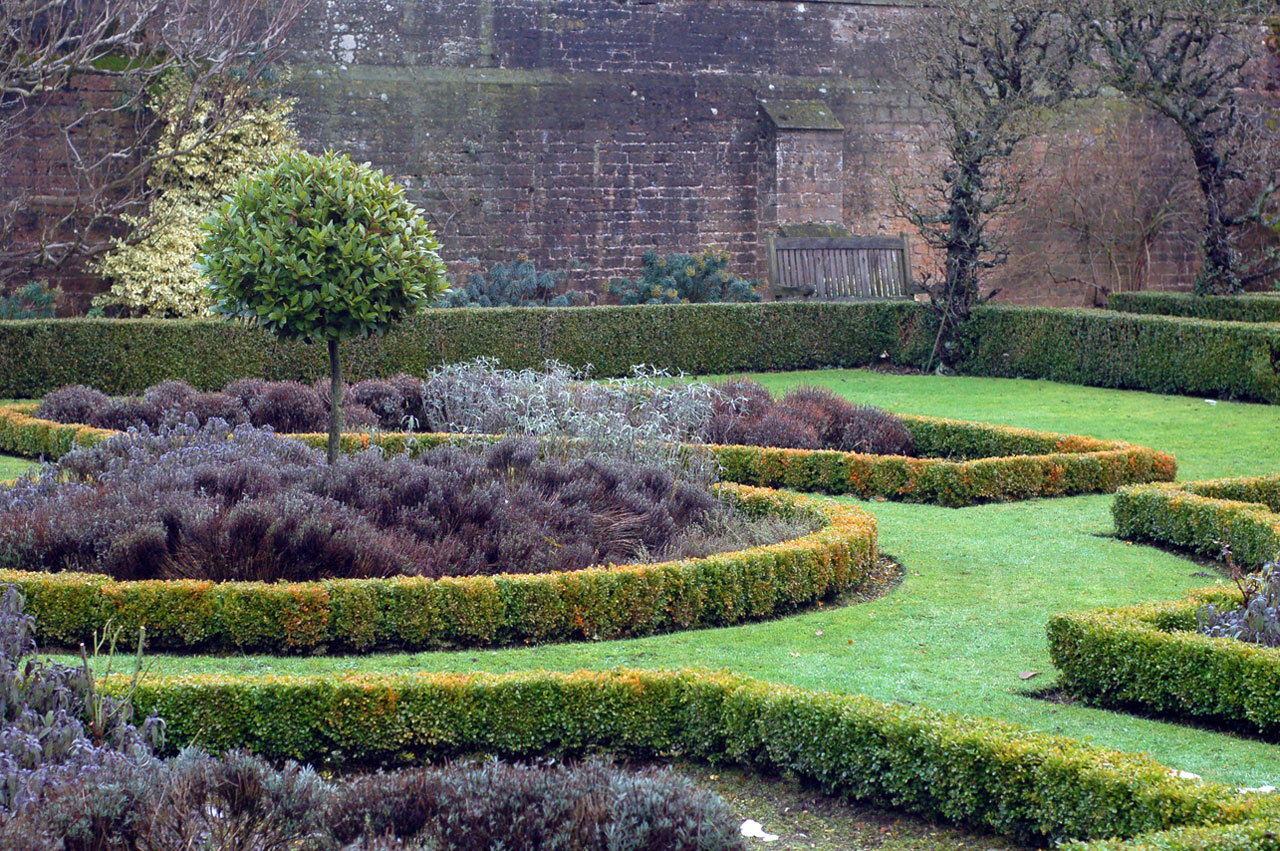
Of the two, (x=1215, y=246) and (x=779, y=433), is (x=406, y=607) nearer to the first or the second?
(x=779, y=433)

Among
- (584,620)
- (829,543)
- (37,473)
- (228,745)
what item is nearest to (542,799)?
(228,745)

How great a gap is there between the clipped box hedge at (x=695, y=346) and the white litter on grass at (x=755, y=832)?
33.5ft

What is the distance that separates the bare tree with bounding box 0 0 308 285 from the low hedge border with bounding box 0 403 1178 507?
27.8 ft

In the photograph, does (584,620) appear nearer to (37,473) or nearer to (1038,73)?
(37,473)

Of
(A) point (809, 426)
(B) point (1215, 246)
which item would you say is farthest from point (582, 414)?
(B) point (1215, 246)

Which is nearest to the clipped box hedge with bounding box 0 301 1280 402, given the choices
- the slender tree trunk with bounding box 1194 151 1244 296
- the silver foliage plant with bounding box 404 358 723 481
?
the slender tree trunk with bounding box 1194 151 1244 296

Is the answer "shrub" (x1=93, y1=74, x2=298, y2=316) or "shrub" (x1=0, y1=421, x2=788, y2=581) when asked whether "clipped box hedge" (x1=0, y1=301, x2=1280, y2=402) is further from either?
"shrub" (x1=0, y1=421, x2=788, y2=581)

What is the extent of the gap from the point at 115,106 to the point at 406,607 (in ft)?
46.5

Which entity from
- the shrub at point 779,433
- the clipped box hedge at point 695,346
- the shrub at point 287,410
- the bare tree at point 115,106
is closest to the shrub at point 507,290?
the clipped box hedge at point 695,346

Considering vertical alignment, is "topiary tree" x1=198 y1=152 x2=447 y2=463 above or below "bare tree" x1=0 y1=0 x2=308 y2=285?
below

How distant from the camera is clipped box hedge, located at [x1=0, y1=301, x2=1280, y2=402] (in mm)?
12867

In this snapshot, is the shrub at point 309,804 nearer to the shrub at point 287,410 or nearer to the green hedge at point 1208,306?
the shrub at point 287,410

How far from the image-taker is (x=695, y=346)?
1570cm

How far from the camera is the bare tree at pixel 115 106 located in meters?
16.4
